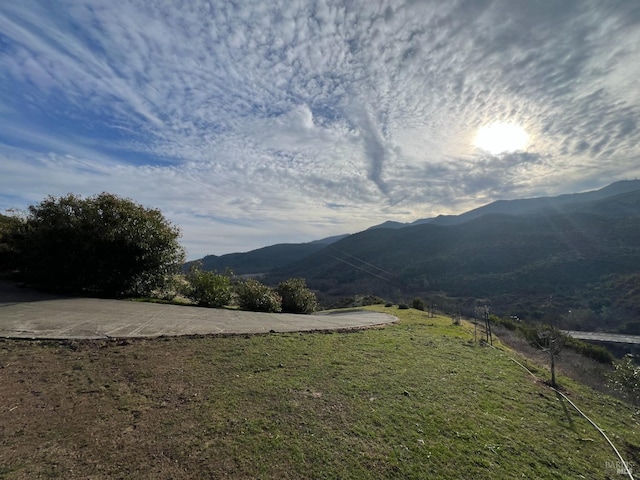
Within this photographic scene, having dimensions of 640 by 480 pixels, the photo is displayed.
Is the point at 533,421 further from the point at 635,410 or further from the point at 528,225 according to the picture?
the point at 528,225

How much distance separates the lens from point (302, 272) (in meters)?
110

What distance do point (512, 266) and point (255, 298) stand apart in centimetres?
→ 7733

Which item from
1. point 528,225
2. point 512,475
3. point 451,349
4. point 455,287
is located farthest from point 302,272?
point 512,475

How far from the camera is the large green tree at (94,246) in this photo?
1107cm

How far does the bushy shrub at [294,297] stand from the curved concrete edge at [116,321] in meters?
5.30

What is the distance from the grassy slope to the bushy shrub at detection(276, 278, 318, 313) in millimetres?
Result: 9181

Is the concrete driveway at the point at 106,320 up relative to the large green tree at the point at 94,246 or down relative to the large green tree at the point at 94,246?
down

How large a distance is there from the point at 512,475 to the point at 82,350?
288 inches

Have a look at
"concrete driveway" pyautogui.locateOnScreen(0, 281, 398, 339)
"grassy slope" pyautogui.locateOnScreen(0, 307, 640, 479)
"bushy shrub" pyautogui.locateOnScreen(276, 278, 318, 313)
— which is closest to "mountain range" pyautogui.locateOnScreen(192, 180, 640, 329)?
"bushy shrub" pyautogui.locateOnScreen(276, 278, 318, 313)

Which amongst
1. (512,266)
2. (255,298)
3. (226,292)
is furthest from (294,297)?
(512,266)

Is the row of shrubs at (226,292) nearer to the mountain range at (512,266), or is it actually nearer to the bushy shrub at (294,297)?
the bushy shrub at (294,297)

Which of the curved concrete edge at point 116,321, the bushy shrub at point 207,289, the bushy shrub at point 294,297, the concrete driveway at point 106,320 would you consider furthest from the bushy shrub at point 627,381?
the bushy shrub at point 207,289

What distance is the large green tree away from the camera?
11.1 m

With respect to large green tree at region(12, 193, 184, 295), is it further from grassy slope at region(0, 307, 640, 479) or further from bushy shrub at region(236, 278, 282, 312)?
grassy slope at region(0, 307, 640, 479)
